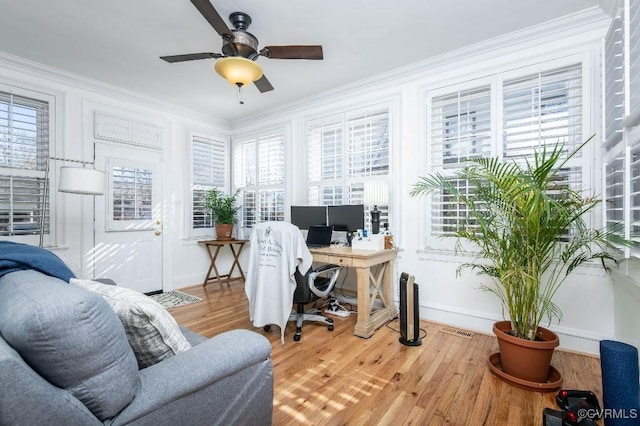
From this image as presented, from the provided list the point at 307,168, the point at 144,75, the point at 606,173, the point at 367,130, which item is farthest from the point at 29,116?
the point at 606,173

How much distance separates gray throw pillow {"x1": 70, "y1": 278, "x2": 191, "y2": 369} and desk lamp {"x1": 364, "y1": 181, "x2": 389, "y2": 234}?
2390 mm

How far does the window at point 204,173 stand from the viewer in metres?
4.71

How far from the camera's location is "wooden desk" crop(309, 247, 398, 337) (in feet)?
9.19

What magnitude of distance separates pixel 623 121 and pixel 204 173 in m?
4.81

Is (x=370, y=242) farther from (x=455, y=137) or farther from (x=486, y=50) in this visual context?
(x=486, y=50)

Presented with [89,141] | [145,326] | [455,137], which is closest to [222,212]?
[89,141]

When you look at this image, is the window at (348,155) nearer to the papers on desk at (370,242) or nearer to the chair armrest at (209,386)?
the papers on desk at (370,242)

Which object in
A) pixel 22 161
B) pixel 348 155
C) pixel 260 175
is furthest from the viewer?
pixel 260 175

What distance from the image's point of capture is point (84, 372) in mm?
832

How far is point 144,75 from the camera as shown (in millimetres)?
3475

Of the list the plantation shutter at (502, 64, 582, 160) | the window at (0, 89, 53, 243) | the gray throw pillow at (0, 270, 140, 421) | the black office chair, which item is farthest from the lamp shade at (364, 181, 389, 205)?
the window at (0, 89, 53, 243)

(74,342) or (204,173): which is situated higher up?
(204,173)

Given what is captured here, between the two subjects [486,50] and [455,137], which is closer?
[486,50]

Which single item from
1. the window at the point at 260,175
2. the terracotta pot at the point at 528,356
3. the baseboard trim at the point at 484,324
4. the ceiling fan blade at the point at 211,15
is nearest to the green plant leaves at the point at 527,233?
the terracotta pot at the point at 528,356
